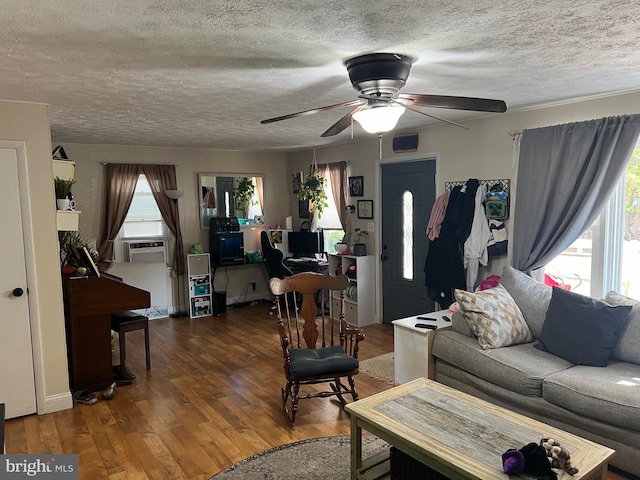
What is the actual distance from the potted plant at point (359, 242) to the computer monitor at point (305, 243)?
68cm

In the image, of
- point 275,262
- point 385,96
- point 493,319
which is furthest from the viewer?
point 275,262

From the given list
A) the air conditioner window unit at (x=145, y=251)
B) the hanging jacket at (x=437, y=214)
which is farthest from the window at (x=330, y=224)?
the air conditioner window unit at (x=145, y=251)

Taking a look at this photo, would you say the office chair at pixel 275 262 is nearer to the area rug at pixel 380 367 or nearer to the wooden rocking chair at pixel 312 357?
the area rug at pixel 380 367

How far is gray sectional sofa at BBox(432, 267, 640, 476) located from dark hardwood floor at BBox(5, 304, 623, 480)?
305 millimetres

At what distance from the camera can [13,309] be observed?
336 centimetres

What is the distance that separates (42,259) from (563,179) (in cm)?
405

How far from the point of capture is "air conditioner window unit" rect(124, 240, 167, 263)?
6.00 meters

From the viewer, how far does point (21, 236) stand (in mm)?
3336

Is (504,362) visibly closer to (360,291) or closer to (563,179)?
(563,179)

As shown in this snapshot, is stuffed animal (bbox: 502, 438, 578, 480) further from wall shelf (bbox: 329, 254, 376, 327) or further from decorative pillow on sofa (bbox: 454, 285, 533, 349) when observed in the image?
wall shelf (bbox: 329, 254, 376, 327)

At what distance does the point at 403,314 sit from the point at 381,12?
4109mm

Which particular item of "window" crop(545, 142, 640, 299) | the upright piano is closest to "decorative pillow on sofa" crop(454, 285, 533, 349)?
"window" crop(545, 142, 640, 299)

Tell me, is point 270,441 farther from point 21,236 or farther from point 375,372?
point 21,236

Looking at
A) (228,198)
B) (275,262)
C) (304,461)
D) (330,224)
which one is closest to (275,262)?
(275,262)
